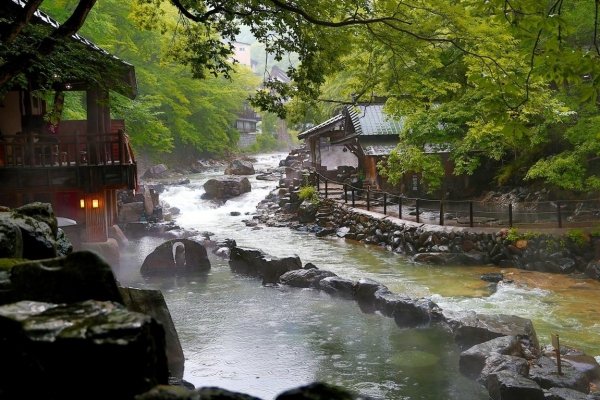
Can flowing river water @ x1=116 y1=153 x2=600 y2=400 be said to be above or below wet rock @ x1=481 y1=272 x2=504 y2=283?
below

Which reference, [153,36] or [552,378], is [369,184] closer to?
[153,36]

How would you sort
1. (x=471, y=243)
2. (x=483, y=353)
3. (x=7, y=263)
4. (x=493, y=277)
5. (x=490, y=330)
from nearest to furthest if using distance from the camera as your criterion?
(x=7, y=263), (x=483, y=353), (x=490, y=330), (x=493, y=277), (x=471, y=243)

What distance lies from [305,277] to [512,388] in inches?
332

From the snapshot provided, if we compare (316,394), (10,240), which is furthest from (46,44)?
(316,394)

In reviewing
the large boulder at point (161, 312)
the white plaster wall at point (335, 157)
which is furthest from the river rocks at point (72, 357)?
the white plaster wall at point (335, 157)

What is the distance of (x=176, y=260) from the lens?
60.0 feet

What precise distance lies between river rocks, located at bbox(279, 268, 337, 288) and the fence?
19.8 feet

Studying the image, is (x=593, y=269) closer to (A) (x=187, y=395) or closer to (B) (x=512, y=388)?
(B) (x=512, y=388)

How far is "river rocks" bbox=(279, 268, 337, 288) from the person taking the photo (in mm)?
15281

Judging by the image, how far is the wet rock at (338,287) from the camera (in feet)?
46.4

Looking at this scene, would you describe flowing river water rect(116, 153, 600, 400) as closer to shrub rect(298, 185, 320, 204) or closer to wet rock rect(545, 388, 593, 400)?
wet rock rect(545, 388, 593, 400)

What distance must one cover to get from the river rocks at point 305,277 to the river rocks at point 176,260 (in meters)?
3.62

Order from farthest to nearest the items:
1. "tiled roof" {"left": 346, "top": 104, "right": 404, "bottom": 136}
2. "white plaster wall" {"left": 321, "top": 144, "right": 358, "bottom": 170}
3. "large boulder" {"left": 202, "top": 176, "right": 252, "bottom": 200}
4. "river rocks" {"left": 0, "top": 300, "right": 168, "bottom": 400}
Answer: "white plaster wall" {"left": 321, "top": 144, "right": 358, "bottom": 170}, "large boulder" {"left": 202, "top": 176, "right": 252, "bottom": 200}, "tiled roof" {"left": 346, "top": 104, "right": 404, "bottom": 136}, "river rocks" {"left": 0, "top": 300, "right": 168, "bottom": 400}

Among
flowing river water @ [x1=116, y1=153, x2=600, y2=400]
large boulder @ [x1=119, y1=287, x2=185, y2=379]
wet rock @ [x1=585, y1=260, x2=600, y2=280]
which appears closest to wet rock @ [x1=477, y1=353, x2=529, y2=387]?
flowing river water @ [x1=116, y1=153, x2=600, y2=400]
